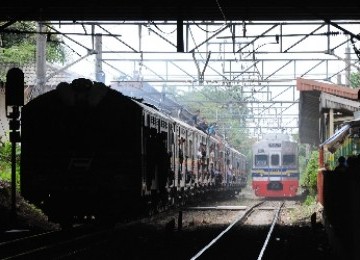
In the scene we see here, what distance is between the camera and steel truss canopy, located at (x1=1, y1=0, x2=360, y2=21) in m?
16.7

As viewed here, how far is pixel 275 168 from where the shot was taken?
1640 inches

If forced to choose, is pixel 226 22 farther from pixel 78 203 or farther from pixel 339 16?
pixel 78 203

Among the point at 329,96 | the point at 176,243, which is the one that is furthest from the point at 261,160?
the point at 176,243

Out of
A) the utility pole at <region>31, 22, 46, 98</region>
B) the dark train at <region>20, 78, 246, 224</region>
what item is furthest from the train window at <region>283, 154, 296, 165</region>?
the dark train at <region>20, 78, 246, 224</region>

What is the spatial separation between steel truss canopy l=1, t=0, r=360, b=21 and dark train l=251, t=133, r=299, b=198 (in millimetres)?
23552

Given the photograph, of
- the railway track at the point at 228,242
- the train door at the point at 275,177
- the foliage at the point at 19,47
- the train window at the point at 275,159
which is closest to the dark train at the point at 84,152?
the railway track at the point at 228,242

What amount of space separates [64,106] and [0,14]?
4087 millimetres

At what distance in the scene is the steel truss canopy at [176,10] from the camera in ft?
54.7

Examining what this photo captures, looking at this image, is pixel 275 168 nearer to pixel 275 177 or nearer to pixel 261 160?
pixel 275 177

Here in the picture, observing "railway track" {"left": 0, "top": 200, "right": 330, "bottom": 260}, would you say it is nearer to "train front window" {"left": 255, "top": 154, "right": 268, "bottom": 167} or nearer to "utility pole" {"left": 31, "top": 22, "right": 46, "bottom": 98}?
"utility pole" {"left": 31, "top": 22, "right": 46, "bottom": 98}

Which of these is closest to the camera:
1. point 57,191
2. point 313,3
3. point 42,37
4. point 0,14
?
point 57,191

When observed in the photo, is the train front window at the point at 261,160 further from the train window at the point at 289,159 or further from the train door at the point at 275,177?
the train window at the point at 289,159

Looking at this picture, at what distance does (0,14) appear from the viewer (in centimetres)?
1823

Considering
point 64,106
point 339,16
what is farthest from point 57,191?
point 339,16
